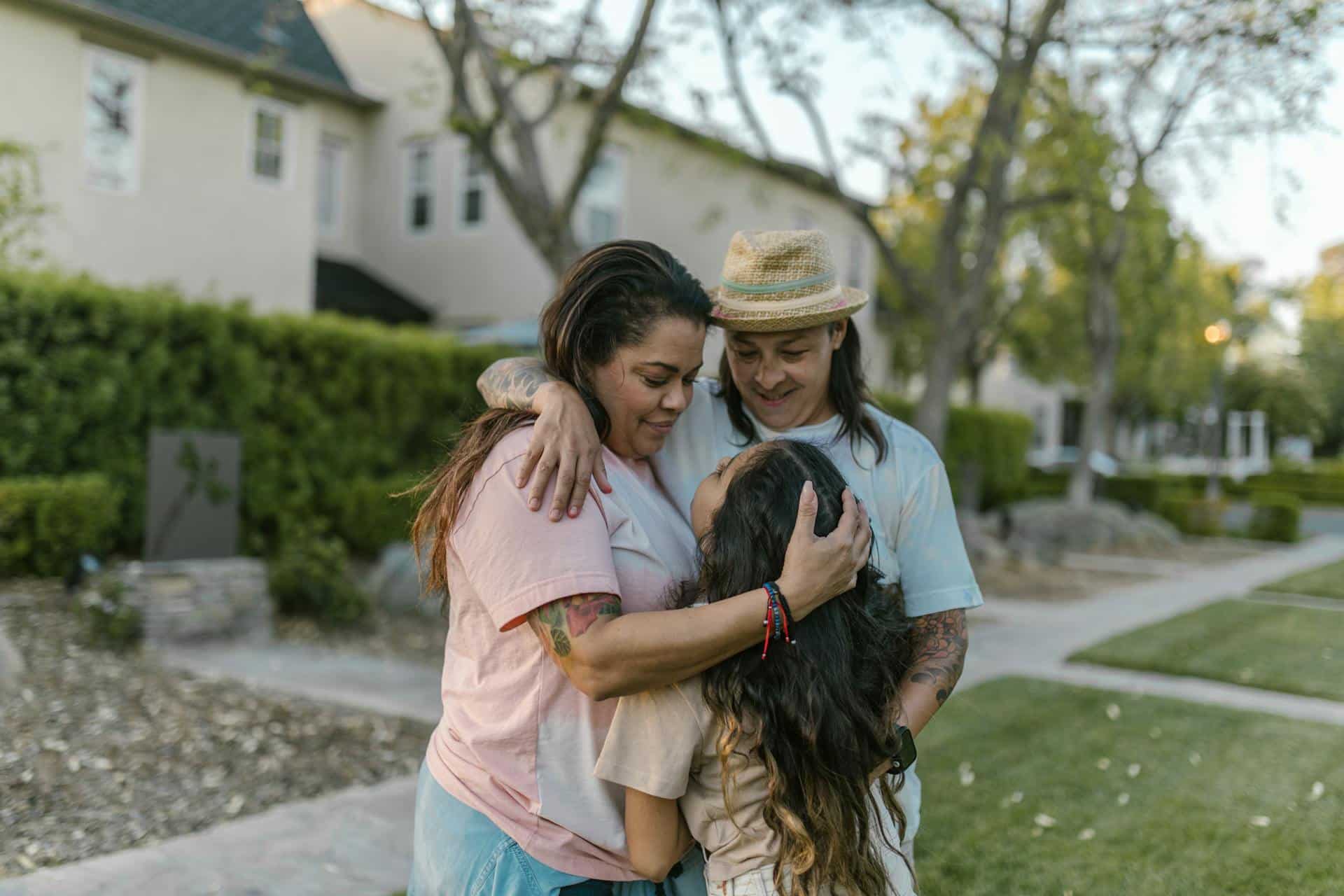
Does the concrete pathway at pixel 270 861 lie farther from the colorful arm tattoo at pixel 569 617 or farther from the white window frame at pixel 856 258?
the white window frame at pixel 856 258

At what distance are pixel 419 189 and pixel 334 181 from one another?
1.49 metres

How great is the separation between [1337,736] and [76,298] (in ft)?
29.1

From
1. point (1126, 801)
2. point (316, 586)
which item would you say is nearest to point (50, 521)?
point (316, 586)

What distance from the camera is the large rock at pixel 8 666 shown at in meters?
5.85

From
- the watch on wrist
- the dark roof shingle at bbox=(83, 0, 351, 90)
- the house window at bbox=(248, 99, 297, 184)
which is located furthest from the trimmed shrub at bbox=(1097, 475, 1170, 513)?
the watch on wrist

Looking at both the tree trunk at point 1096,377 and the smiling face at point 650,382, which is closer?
the smiling face at point 650,382

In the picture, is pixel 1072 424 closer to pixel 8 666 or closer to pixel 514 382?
pixel 8 666

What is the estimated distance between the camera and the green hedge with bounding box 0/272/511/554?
8164 mm

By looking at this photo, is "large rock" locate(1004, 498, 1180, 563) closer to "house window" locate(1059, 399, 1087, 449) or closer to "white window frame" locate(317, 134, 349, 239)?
"white window frame" locate(317, 134, 349, 239)

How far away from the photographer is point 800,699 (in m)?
1.83

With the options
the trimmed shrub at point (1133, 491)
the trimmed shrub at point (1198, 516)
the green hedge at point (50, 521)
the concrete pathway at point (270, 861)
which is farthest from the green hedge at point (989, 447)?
the concrete pathway at point (270, 861)

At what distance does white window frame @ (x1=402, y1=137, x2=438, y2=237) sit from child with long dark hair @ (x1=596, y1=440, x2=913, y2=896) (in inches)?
708

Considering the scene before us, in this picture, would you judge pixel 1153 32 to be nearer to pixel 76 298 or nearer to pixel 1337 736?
pixel 1337 736

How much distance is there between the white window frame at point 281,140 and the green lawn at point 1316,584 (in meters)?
14.0
